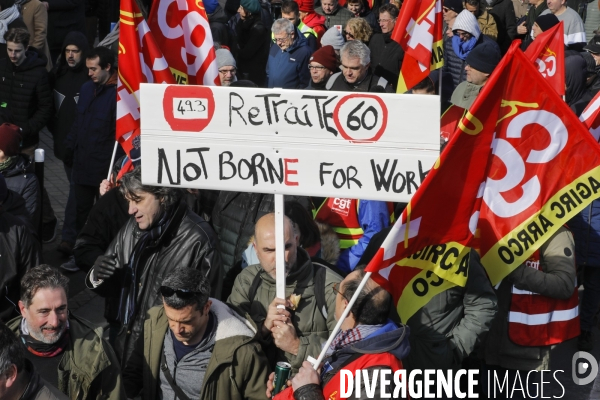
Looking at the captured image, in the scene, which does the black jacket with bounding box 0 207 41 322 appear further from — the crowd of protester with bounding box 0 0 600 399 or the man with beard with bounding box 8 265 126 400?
the man with beard with bounding box 8 265 126 400

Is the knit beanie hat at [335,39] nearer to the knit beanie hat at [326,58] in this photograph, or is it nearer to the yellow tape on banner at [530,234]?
the knit beanie hat at [326,58]

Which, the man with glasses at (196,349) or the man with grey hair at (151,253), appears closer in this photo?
the man with glasses at (196,349)

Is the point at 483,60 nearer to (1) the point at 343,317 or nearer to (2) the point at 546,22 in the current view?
(2) the point at 546,22

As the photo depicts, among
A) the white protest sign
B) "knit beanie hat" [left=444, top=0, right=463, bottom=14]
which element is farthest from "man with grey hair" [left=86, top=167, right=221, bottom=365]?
"knit beanie hat" [left=444, top=0, right=463, bottom=14]

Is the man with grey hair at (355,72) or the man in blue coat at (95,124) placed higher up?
the man with grey hair at (355,72)

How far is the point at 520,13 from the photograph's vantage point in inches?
580

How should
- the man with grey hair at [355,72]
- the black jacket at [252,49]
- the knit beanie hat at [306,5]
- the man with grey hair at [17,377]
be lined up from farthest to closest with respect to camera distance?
the black jacket at [252,49], the knit beanie hat at [306,5], the man with grey hair at [355,72], the man with grey hair at [17,377]

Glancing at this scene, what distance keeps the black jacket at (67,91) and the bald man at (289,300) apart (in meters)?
4.51

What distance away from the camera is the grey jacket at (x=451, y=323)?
4.74 m

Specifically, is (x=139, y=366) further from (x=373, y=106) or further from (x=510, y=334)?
(x=510, y=334)

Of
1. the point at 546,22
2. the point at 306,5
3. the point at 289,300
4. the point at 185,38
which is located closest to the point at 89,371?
the point at 289,300

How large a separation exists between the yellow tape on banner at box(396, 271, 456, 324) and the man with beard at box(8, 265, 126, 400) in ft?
4.34

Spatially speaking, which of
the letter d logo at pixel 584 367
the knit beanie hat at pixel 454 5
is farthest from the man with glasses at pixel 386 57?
the letter d logo at pixel 584 367

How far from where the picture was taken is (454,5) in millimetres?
12383
